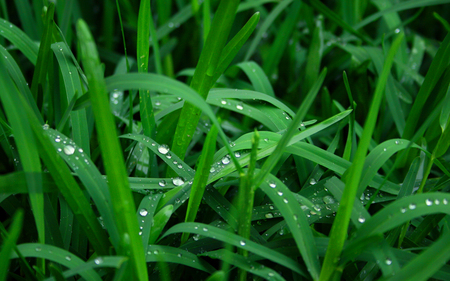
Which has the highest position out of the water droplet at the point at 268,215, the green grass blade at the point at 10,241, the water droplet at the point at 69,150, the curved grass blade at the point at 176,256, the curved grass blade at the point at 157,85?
the curved grass blade at the point at 157,85

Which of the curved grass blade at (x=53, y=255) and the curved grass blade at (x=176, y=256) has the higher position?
the curved grass blade at (x=176, y=256)

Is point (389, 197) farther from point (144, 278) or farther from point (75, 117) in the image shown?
point (75, 117)

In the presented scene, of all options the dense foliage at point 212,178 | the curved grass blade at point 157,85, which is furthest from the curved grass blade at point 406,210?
the curved grass blade at point 157,85

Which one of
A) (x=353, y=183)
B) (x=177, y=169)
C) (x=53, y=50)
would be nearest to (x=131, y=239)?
(x=177, y=169)

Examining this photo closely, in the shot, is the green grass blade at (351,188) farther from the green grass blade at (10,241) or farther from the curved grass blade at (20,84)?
the curved grass blade at (20,84)

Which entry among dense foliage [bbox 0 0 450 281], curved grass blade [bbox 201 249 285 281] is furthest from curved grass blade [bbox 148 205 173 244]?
curved grass blade [bbox 201 249 285 281]

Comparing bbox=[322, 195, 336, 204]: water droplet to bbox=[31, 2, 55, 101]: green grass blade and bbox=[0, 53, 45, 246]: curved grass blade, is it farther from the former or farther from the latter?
bbox=[31, 2, 55, 101]: green grass blade

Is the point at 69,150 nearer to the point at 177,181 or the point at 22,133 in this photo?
the point at 22,133
